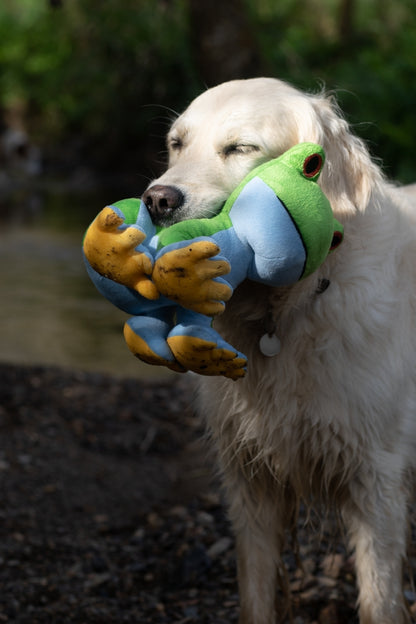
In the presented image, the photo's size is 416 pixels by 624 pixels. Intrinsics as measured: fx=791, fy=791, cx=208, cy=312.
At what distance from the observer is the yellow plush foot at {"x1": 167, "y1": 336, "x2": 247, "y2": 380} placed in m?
1.97

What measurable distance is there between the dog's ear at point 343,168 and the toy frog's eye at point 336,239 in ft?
0.42

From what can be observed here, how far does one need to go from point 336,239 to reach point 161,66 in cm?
1392

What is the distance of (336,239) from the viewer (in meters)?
2.40

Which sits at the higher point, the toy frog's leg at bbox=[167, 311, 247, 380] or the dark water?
the toy frog's leg at bbox=[167, 311, 247, 380]

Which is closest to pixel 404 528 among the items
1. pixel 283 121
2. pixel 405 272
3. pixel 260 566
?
pixel 260 566

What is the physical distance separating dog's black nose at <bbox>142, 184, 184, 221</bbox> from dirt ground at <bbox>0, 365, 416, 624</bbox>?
1554 millimetres

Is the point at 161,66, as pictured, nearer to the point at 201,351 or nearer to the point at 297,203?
the point at 297,203

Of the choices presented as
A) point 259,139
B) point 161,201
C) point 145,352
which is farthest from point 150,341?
point 259,139

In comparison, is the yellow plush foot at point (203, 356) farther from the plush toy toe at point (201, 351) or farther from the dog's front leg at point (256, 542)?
the dog's front leg at point (256, 542)

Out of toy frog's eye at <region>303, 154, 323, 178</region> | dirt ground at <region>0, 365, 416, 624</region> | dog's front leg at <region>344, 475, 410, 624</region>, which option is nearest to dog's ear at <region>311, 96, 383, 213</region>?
toy frog's eye at <region>303, 154, 323, 178</region>

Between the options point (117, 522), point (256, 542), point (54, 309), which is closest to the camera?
point (256, 542)

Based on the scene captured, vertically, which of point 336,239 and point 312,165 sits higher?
point 312,165

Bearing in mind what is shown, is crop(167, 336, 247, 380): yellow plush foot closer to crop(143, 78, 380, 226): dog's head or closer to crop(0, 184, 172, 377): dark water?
crop(143, 78, 380, 226): dog's head

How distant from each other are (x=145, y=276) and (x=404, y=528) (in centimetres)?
128
